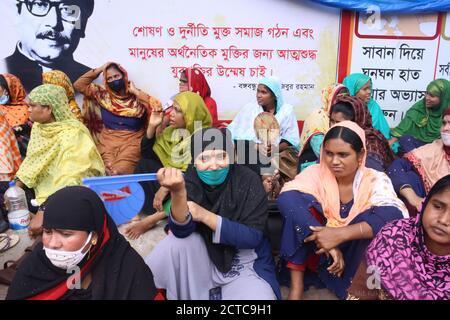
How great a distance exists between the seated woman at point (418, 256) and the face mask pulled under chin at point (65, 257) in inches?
54.5

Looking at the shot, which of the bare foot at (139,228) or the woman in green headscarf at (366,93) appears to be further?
the woman in green headscarf at (366,93)

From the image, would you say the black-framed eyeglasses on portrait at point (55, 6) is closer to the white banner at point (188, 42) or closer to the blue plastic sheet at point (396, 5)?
the white banner at point (188, 42)

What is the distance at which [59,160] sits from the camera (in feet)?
10.8

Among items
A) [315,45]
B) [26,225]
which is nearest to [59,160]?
[26,225]

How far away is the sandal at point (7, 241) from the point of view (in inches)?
117

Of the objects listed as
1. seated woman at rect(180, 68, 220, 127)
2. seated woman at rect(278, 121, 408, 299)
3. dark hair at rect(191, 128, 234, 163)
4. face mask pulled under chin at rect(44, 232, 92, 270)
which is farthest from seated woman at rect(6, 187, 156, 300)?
seated woman at rect(180, 68, 220, 127)

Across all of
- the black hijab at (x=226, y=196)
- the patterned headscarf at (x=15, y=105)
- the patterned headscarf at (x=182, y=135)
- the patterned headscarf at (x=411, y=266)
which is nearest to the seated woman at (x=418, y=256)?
the patterned headscarf at (x=411, y=266)

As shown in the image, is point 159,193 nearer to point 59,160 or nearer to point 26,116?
point 59,160

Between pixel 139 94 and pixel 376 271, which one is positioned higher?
pixel 139 94

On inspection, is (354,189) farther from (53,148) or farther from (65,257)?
(53,148)

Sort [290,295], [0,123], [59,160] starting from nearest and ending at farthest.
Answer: [290,295] < [59,160] < [0,123]

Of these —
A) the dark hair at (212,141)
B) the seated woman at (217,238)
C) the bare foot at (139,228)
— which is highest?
the dark hair at (212,141)

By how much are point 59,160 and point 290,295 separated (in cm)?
220

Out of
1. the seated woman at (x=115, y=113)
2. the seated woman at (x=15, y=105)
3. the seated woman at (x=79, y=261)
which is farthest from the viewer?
the seated woman at (x=15, y=105)
